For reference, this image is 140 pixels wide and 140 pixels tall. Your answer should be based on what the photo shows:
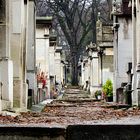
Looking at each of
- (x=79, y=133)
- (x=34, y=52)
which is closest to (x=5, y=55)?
(x=79, y=133)

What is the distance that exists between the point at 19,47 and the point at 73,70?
5545 cm

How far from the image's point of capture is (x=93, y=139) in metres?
5.41

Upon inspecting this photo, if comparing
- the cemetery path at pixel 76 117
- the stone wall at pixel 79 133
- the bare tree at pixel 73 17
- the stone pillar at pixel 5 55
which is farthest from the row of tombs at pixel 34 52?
the bare tree at pixel 73 17

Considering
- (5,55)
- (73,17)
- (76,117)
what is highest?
(73,17)

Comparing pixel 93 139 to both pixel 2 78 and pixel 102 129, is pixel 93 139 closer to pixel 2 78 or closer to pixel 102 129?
pixel 102 129

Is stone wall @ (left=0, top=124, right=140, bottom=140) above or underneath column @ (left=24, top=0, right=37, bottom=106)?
underneath

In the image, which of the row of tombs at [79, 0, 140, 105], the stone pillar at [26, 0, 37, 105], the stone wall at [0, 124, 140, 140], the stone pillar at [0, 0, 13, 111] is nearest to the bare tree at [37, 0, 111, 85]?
the row of tombs at [79, 0, 140, 105]

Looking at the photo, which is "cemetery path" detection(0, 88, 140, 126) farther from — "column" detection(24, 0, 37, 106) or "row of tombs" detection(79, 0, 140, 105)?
"column" detection(24, 0, 37, 106)

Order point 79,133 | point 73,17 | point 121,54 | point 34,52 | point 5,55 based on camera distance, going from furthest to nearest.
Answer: point 73,17 < point 121,54 < point 34,52 < point 5,55 < point 79,133

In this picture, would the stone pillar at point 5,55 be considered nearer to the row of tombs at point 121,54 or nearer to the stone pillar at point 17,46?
the stone pillar at point 17,46

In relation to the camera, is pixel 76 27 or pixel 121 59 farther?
pixel 76 27

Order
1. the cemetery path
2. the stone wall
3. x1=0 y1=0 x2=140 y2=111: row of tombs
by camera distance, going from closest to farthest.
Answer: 1. the stone wall
2. the cemetery path
3. x1=0 y1=0 x2=140 y2=111: row of tombs

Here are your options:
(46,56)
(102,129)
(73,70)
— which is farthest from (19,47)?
(73,70)

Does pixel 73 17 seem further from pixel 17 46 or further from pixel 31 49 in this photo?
pixel 17 46
